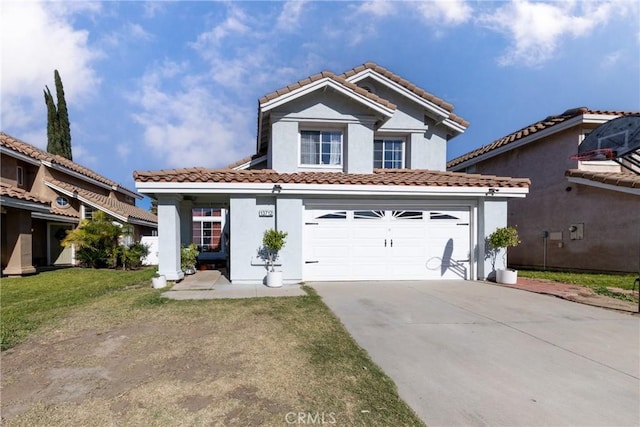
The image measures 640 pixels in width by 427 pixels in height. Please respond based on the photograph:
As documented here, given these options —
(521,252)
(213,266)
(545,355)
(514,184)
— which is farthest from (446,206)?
(213,266)

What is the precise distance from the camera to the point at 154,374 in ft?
12.1

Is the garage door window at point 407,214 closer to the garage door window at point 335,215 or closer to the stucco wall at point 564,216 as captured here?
the garage door window at point 335,215

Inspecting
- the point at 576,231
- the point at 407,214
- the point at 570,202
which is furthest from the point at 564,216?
the point at 407,214

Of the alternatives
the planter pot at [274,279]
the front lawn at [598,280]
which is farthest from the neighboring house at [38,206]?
the front lawn at [598,280]

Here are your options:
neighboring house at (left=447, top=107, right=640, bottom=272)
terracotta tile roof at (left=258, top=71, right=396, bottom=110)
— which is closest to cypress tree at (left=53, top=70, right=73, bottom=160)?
terracotta tile roof at (left=258, top=71, right=396, bottom=110)

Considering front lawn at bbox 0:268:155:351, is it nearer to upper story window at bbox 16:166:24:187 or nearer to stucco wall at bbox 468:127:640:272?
upper story window at bbox 16:166:24:187

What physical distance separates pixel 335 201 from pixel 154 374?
23.3 feet

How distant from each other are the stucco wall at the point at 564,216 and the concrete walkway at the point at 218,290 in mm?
11971

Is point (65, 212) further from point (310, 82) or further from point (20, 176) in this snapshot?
point (310, 82)

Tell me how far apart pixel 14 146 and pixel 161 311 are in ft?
48.3

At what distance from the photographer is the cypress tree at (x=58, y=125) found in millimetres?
24266

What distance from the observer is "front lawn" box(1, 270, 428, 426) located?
293 cm

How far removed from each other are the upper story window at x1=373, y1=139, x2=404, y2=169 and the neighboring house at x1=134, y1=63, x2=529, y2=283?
139 cm

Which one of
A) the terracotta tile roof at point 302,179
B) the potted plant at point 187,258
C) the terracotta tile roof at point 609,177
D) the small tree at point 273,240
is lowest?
the potted plant at point 187,258
